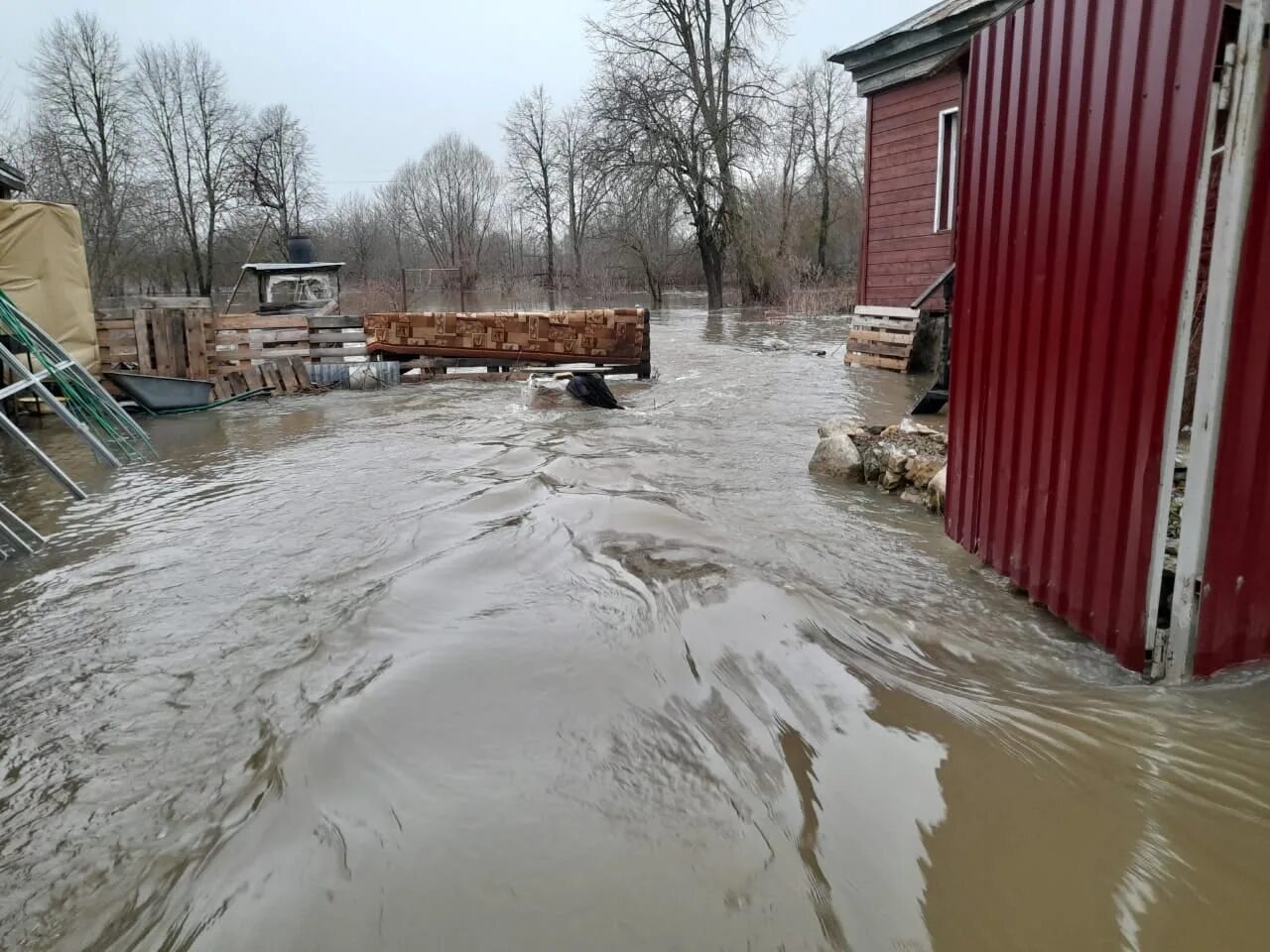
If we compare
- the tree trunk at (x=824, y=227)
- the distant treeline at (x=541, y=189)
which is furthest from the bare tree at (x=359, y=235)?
the tree trunk at (x=824, y=227)

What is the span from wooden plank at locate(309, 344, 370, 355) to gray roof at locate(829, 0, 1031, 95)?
10794mm

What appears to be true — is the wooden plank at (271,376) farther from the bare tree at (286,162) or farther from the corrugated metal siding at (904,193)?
the bare tree at (286,162)

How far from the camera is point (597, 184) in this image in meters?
34.2

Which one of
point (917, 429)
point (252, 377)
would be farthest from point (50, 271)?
point (917, 429)

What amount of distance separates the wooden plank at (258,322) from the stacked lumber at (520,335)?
70.1 inches

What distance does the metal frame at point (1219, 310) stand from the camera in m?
2.62

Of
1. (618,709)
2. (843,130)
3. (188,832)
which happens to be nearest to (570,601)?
(618,709)

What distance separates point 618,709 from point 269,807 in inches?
46.3

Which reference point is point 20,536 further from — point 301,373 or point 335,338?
point 335,338

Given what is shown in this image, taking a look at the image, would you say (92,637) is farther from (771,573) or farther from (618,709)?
(771,573)

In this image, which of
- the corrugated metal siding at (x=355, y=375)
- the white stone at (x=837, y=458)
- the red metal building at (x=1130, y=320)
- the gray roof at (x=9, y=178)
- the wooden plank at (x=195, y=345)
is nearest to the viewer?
the red metal building at (x=1130, y=320)

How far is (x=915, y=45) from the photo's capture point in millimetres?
14836

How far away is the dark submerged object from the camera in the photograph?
1128cm

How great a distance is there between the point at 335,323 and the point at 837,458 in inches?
423
